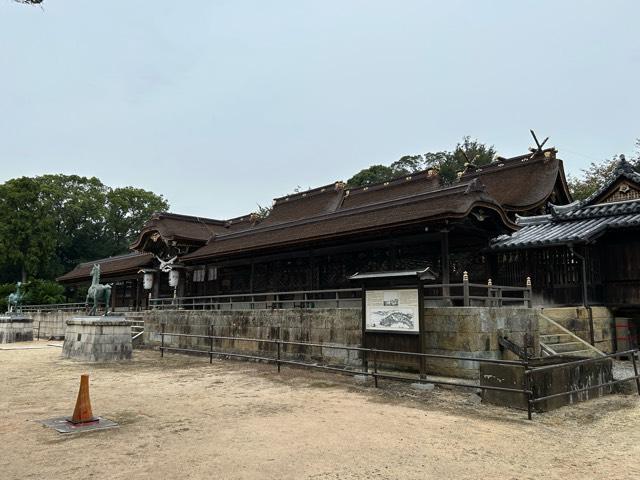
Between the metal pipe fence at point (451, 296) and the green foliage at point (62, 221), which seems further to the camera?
the green foliage at point (62, 221)

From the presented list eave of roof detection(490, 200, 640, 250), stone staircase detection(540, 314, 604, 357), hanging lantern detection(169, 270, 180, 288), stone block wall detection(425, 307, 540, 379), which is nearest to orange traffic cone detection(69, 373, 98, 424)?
stone block wall detection(425, 307, 540, 379)

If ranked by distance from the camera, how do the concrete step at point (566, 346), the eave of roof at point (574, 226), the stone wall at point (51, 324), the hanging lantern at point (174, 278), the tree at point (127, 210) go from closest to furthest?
the concrete step at point (566, 346), the eave of roof at point (574, 226), the hanging lantern at point (174, 278), the stone wall at point (51, 324), the tree at point (127, 210)

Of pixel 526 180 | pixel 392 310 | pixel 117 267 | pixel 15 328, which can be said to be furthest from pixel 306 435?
pixel 117 267

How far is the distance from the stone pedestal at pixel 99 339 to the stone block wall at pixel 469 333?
11166mm

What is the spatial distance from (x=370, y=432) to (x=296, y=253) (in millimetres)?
12619

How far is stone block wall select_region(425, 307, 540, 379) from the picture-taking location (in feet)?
35.3

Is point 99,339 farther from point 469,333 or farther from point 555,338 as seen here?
point 555,338

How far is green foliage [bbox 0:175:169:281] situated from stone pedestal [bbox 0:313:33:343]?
20.2 m

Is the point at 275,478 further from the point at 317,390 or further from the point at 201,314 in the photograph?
the point at 201,314

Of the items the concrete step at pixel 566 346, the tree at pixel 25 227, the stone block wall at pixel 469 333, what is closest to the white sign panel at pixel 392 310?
the stone block wall at pixel 469 333

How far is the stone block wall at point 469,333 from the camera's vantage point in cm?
1077

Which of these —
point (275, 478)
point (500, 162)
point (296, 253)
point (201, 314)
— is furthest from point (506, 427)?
point (500, 162)

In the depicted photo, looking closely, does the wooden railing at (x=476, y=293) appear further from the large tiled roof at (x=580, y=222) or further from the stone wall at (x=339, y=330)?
the large tiled roof at (x=580, y=222)

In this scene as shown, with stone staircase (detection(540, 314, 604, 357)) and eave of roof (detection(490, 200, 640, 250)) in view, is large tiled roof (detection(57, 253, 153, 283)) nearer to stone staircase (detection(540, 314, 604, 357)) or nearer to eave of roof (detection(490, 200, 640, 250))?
eave of roof (detection(490, 200, 640, 250))
